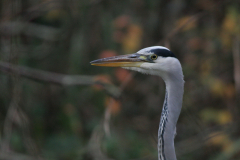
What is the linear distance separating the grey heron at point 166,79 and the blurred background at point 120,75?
148 centimetres

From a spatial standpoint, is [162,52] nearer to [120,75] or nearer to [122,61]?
[122,61]

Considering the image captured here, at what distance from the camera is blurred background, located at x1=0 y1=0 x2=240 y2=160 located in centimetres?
328

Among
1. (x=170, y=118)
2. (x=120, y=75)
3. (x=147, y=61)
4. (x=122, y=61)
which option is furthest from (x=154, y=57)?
(x=120, y=75)

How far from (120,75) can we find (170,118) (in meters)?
2.27

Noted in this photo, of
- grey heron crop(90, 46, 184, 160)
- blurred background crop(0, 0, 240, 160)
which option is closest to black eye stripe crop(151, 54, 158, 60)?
grey heron crop(90, 46, 184, 160)

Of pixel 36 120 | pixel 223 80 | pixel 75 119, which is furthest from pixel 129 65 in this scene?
pixel 36 120

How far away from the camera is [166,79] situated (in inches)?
61.9

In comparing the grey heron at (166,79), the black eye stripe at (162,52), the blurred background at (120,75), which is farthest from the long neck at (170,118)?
the blurred background at (120,75)

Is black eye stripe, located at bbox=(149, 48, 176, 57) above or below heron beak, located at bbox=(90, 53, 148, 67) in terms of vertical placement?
above

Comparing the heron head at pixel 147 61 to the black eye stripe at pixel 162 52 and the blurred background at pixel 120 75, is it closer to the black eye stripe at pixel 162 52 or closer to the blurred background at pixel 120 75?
the black eye stripe at pixel 162 52

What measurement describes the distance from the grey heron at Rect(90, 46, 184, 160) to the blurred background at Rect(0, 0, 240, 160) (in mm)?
1478

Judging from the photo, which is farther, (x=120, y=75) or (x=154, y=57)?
(x=120, y=75)

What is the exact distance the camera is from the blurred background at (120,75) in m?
3.28

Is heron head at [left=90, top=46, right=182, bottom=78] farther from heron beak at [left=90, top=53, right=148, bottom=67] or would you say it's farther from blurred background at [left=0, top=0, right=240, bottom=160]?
blurred background at [left=0, top=0, right=240, bottom=160]
